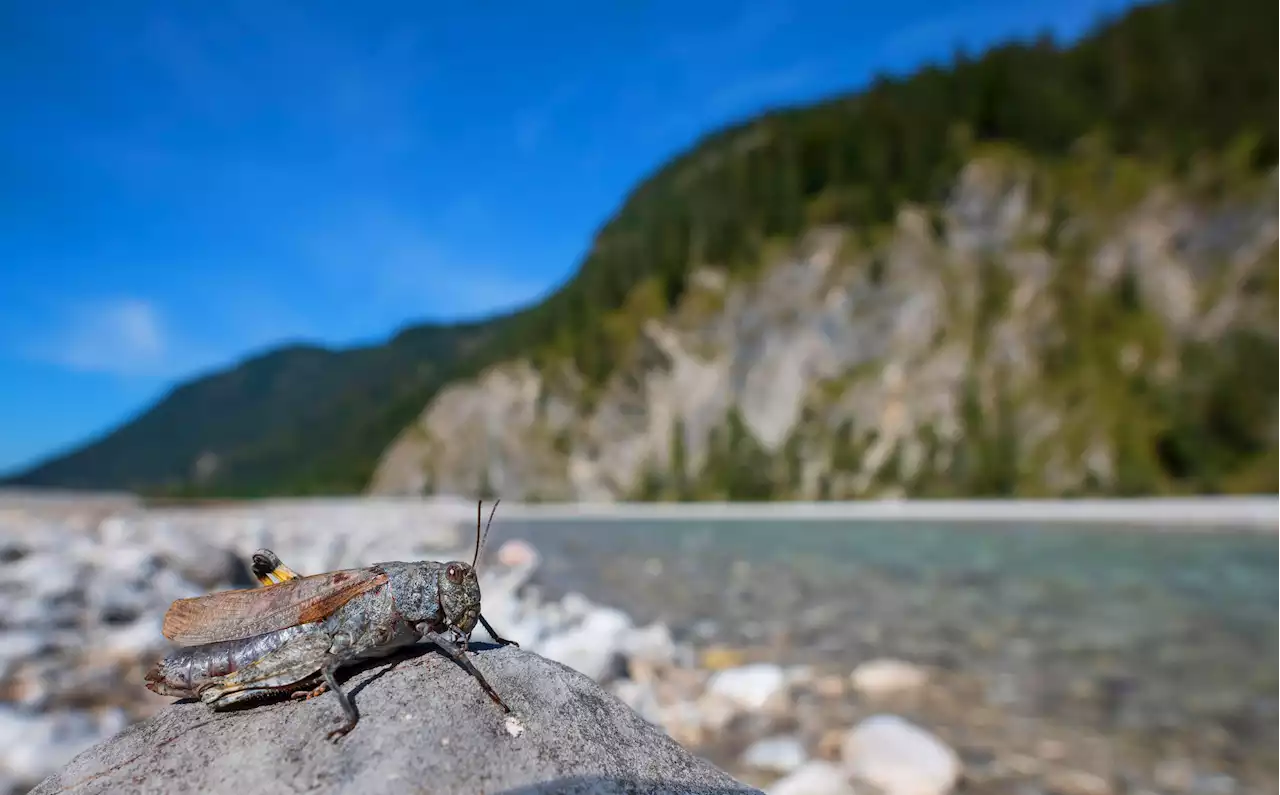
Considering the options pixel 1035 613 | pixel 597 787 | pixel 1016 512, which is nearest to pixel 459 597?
pixel 597 787

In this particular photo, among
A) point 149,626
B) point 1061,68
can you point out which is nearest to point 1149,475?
point 1061,68

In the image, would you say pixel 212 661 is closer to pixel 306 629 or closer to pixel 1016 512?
pixel 306 629

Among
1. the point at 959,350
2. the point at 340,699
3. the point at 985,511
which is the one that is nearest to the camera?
the point at 340,699

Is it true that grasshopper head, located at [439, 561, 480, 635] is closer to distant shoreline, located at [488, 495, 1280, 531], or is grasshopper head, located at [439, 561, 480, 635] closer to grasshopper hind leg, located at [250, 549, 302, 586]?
grasshopper hind leg, located at [250, 549, 302, 586]

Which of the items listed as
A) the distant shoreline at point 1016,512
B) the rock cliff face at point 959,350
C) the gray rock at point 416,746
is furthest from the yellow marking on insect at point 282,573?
the rock cliff face at point 959,350

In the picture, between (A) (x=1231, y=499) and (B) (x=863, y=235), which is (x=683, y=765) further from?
(B) (x=863, y=235)

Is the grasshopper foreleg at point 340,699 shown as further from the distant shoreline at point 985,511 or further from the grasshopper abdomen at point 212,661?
the distant shoreline at point 985,511

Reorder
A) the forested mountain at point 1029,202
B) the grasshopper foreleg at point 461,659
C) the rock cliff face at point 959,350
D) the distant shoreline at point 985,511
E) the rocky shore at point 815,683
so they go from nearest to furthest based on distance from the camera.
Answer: the grasshopper foreleg at point 461,659
the rocky shore at point 815,683
the distant shoreline at point 985,511
the forested mountain at point 1029,202
the rock cliff face at point 959,350
